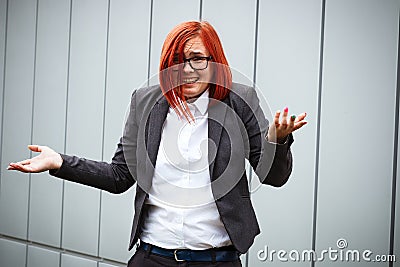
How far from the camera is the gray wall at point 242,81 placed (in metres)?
2.84

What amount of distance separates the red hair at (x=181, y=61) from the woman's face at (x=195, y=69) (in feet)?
0.04

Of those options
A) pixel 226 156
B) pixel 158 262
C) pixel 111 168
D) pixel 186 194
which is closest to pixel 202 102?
pixel 226 156

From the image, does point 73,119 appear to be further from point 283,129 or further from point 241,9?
point 283,129

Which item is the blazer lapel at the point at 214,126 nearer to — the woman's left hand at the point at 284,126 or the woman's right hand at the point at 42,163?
the woman's left hand at the point at 284,126

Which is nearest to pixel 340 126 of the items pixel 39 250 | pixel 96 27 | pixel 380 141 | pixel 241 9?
pixel 380 141

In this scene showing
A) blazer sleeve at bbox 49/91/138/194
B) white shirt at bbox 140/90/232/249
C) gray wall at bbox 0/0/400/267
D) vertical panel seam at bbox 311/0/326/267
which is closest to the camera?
white shirt at bbox 140/90/232/249

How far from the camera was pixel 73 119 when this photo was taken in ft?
14.0

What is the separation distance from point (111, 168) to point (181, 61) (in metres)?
0.46

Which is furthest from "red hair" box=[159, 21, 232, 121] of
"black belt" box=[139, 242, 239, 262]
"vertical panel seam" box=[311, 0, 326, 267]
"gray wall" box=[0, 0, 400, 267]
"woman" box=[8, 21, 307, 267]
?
"vertical panel seam" box=[311, 0, 326, 267]

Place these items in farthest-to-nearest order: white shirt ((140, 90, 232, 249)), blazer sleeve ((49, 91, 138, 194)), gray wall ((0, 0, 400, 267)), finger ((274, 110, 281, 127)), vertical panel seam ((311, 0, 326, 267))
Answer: vertical panel seam ((311, 0, 326, 267)) → gray wall ((0, 0, 400, 267)) → blazer sleeve ((49, 91, 138, 194)) → white shirt ((140, 90, 232, 249)) → finger ((274, 110, 281, 127))

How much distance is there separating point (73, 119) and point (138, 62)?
721 millimetres

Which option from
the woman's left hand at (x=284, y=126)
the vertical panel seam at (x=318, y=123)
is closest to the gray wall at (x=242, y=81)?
the vertical panel seam at (x=318, y=123)

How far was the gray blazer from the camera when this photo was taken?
1913mm

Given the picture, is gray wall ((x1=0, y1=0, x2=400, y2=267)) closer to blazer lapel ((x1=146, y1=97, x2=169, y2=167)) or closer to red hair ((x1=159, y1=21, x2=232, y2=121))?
red hair ((x1=159, y1=21, x2=232, y2=121))
